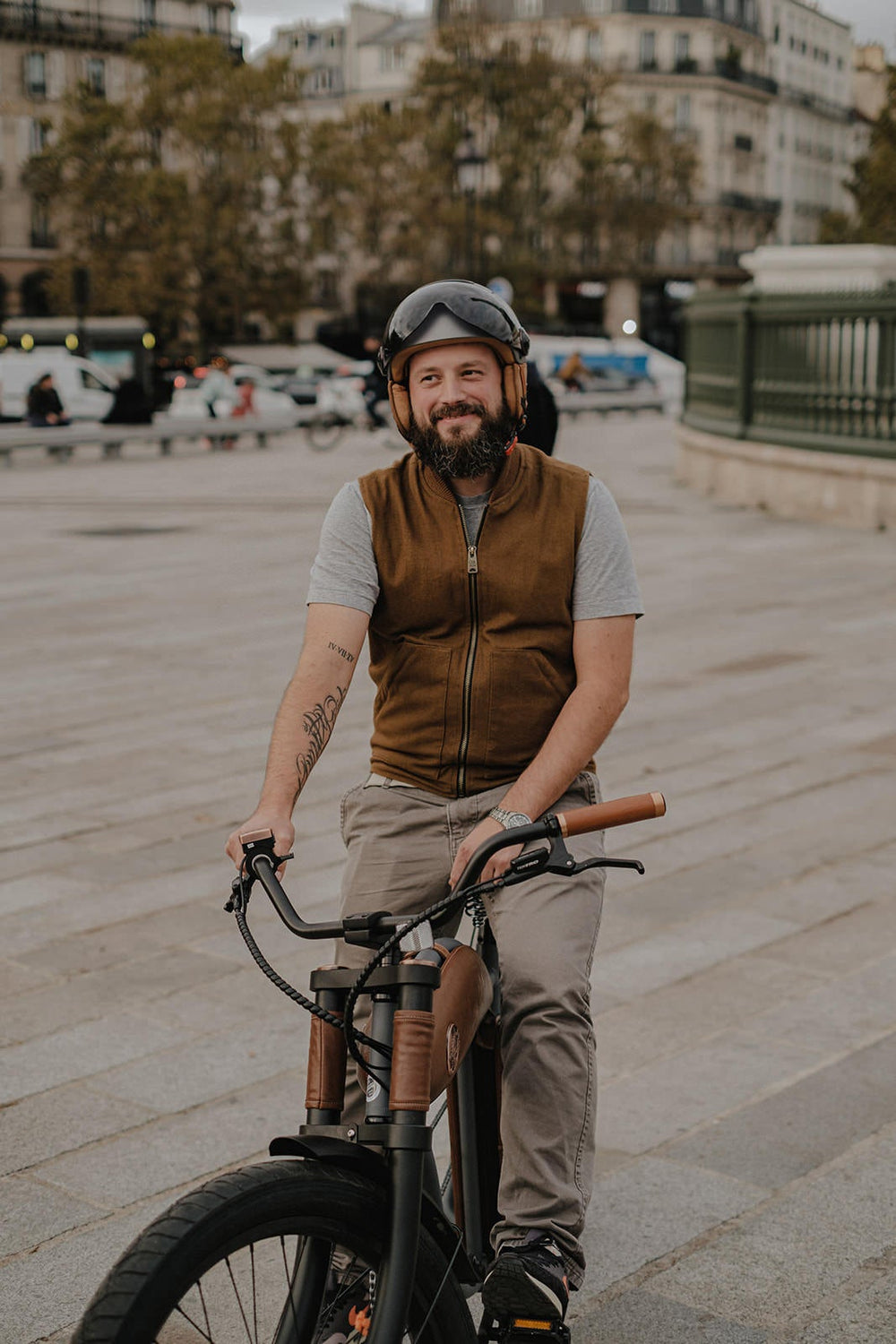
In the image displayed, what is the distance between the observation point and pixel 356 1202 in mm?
2225

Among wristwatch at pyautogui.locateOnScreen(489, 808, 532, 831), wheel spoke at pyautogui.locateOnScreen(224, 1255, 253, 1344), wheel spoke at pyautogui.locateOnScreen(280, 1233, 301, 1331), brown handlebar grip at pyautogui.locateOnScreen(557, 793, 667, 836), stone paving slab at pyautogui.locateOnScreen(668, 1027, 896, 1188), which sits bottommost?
stone paving slab at pyautogui.locateOnScreen(668, 1027, 896, 1188)

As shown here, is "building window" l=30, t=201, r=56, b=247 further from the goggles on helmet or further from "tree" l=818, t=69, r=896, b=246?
the goggles on helmet

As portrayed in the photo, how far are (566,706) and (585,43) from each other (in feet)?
295

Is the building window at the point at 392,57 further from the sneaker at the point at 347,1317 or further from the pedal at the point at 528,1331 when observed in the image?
the sneaker at the point at 347,1317

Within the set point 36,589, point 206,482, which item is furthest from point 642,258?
point 36,589

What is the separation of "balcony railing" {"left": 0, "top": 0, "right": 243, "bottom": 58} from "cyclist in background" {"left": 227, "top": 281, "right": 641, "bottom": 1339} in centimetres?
6972

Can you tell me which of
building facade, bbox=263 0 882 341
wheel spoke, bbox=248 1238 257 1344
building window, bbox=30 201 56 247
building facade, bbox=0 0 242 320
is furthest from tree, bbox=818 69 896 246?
wheel spoke, bbox=248 1238 257 1344

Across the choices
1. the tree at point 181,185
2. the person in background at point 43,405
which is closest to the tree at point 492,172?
the tree at point 181,185

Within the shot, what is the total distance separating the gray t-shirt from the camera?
2906 millimetres

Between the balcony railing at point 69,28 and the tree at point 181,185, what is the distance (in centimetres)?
1068

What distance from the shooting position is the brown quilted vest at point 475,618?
289cm

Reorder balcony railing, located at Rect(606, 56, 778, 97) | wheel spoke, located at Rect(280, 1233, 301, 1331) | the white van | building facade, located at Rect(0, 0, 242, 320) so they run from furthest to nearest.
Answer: balcony railing, located at Rect(606, 56, 778, 97) → building facade, located at Rect(0, 0, 242, 320) → the white van → wheel spoke, located at Rect(280, 1233, 301, 1331)

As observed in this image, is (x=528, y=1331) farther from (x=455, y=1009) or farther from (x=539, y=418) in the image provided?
(x=539, y=418)

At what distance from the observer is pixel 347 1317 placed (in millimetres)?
2332
